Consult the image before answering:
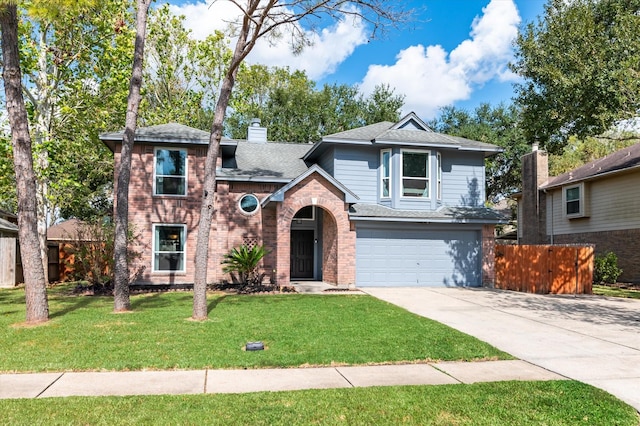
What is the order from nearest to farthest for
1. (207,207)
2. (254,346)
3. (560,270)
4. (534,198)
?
(254,346) → (207,207) → (560,270) → (534,198)

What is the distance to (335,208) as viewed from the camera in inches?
655

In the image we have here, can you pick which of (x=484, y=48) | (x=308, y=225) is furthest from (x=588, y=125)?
(x=308, y=225)

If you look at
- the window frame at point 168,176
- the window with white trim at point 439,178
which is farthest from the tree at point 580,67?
the window frame at point 168,176

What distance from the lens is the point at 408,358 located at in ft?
23.7

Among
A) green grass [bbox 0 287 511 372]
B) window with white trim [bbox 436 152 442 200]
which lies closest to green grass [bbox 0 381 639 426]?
green grass [bbox 0 287 511 372]

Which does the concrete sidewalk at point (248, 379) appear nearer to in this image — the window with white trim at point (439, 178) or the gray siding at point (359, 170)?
the gray siding at point (359, 170)

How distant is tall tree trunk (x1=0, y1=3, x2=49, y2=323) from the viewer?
9547mm

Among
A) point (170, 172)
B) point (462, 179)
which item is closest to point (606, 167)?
point (462, 179)

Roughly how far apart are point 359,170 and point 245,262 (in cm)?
585

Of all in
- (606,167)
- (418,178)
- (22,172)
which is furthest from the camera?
(606,167)

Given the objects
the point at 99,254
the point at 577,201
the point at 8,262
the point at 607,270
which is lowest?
the point at 607,270

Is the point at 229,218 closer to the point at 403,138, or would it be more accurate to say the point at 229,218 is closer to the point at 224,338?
the point at 403,138

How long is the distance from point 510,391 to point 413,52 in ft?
45.4

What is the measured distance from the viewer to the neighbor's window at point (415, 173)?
18188mm
